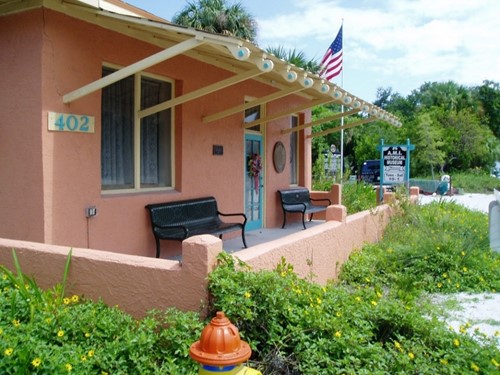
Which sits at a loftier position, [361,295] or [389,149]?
[389,149]

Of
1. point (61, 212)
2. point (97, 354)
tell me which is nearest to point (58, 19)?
point (61, 212)

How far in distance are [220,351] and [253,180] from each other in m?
7.72

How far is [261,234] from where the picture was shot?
9688mm

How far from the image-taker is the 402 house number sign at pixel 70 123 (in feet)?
17.5

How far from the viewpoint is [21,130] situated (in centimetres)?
540

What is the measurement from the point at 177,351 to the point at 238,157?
6.04 m

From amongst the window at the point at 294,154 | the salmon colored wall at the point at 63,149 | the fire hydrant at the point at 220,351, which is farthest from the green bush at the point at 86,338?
the window at the point at 294,154

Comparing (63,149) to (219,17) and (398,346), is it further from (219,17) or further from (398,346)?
(219,17)

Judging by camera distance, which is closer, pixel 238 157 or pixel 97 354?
pixel 97 354

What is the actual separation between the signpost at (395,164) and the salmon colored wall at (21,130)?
973 cm

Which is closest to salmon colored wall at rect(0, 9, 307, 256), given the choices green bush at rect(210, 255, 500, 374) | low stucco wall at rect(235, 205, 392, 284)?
low stucco wall at rect(235, 205, 392, 284)

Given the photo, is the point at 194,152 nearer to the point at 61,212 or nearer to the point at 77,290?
the point at 61,212

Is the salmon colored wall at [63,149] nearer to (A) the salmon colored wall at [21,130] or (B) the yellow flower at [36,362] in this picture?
(A) the salmon colored wall at [21,130]

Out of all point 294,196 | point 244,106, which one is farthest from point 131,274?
point 294,196
